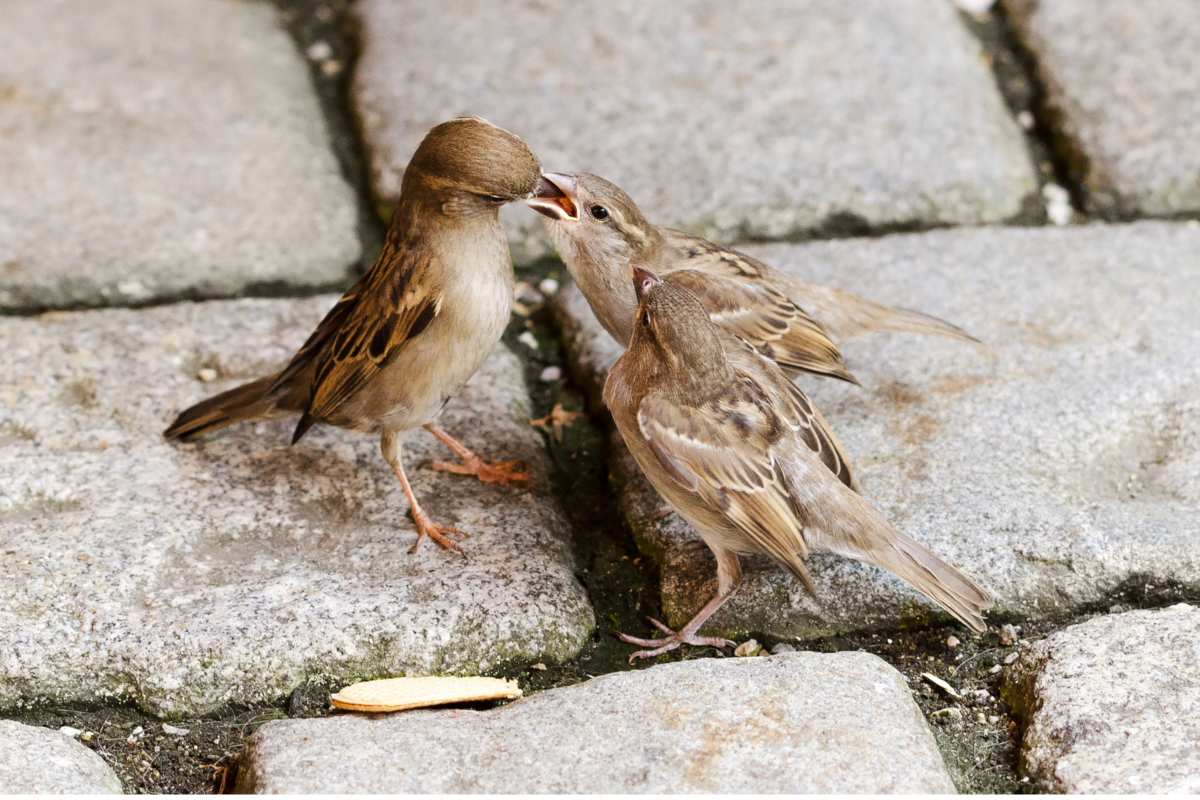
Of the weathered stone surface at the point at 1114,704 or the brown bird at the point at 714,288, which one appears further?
the brown bird at the point at 714,288

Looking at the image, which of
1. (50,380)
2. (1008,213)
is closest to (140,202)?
(50,380)

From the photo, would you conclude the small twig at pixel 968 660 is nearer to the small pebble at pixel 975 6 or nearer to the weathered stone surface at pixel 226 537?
the weathered stone surface at pixel 226 537

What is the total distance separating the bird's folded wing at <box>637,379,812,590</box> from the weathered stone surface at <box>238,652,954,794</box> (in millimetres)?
381

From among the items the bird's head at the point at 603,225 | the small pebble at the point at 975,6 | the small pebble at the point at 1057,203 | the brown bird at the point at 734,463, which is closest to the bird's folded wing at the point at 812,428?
the brown bird at the point at 734,463

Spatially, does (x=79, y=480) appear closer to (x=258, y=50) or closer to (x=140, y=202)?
(x=140, y=202)

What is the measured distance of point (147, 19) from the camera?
17.4 feet

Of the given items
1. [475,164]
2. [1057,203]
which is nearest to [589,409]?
[475,164]

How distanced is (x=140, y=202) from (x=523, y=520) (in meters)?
2.14

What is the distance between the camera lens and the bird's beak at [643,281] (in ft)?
10.8

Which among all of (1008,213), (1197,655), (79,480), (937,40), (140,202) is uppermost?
(937,40)

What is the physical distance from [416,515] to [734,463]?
0.93 meters

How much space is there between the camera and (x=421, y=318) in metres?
3.30

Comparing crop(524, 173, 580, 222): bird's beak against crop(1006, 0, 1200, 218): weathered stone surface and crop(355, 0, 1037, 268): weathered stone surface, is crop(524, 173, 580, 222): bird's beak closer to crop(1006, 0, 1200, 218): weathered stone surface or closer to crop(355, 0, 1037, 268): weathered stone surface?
crop(355, 0, 1037, 268): weathered stone surface

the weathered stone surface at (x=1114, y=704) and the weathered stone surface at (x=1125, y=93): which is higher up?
the weathered stone surface at (x=1125, y=93)
